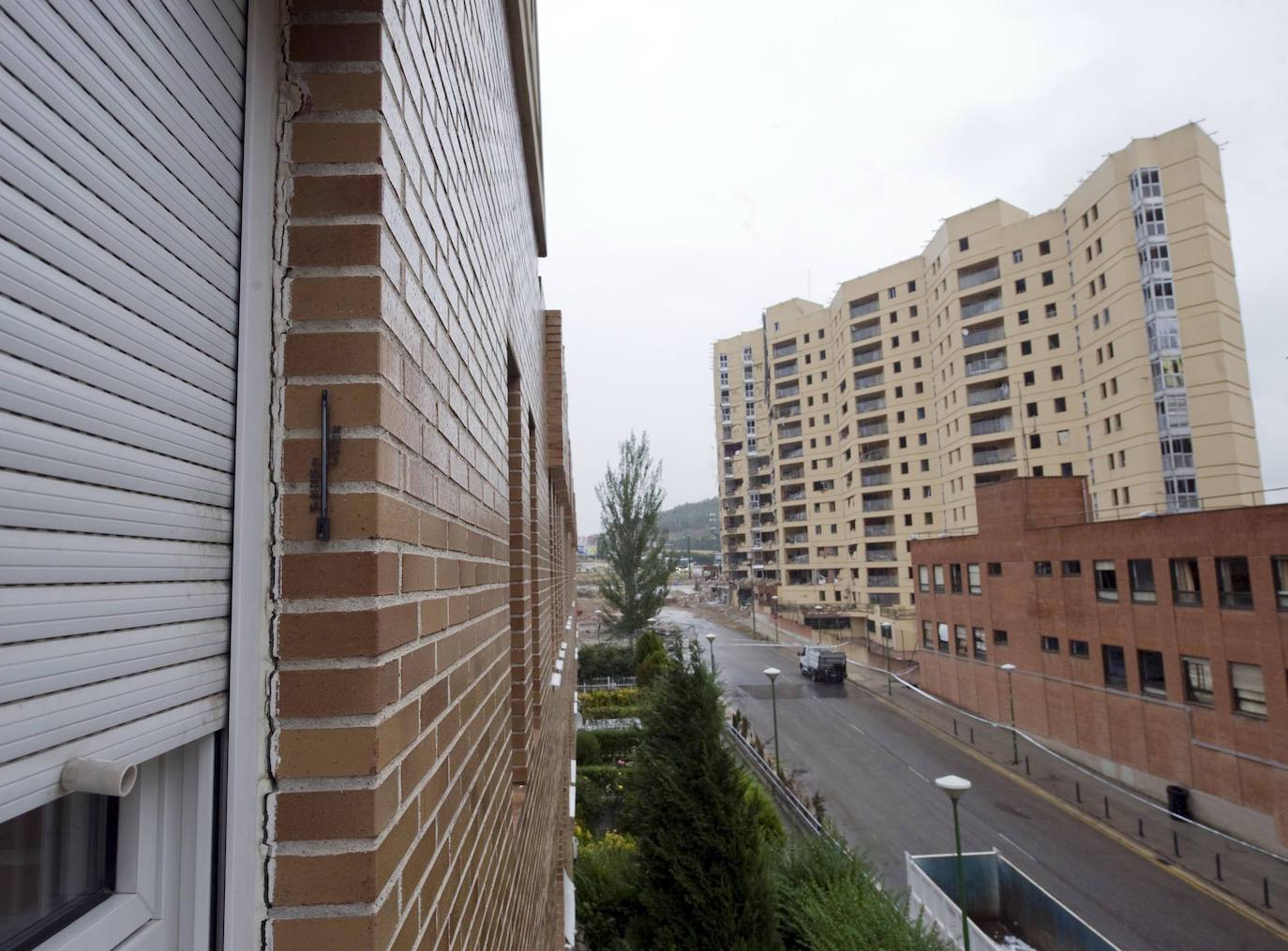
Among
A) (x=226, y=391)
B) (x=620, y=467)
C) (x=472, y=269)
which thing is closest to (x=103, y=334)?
(x=226, y=391)

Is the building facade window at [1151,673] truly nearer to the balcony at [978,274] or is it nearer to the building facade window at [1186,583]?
the building facade window at [1186,583]

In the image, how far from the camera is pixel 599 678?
2944 cm

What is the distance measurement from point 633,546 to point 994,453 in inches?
817

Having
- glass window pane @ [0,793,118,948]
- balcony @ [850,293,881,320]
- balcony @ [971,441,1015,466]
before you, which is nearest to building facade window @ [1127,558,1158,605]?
balcony @ [971,441,1015,466]

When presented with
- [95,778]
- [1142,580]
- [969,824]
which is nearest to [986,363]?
[1142,580]

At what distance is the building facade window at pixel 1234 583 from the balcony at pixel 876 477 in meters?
28.2

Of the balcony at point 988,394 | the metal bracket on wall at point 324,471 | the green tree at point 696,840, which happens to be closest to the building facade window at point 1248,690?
the green tree at point 696,840

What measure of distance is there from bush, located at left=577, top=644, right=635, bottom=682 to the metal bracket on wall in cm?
2915

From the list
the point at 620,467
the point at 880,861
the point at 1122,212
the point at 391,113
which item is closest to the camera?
the point at 391,113

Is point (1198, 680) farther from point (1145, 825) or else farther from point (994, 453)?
point (994, 453)

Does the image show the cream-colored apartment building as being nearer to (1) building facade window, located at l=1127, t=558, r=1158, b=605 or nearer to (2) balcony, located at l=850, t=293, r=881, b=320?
(2) balcony, located at l=850, t=293, r=881, b=320

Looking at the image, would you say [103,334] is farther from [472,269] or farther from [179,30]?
[472,269]

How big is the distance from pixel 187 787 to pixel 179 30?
1043 mm

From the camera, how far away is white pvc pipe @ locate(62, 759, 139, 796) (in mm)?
714
